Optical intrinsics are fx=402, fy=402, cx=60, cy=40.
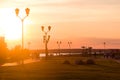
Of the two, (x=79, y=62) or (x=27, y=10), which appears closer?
(x=27, y=10)

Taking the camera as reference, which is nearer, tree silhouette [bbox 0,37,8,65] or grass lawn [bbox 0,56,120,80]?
grass lawn [bbox 0,56,120,80]

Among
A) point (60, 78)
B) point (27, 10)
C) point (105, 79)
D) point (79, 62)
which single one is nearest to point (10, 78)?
point (60, 78)

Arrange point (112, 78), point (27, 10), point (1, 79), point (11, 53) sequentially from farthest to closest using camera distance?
point (11, 53)
point (27, 10)
point (112, 78)
point (1, 79)

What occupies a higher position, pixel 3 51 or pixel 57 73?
pixel 3 51

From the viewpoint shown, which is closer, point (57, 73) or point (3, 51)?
point (57, 73)

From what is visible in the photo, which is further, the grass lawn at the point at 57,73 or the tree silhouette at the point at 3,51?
the tree silhouette at the point at 3,51

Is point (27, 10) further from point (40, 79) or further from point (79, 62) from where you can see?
point (40, 79)

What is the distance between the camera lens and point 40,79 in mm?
36094

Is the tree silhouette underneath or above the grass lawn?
above

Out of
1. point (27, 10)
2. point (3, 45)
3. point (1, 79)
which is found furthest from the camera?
point (3, 45)

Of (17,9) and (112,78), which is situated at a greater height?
(17,9)

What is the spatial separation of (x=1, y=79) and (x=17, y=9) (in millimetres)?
23281

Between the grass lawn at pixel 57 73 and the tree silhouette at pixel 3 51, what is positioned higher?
the tree silhouette at pixel 3 51

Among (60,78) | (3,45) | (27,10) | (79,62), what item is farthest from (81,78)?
(3,45)
